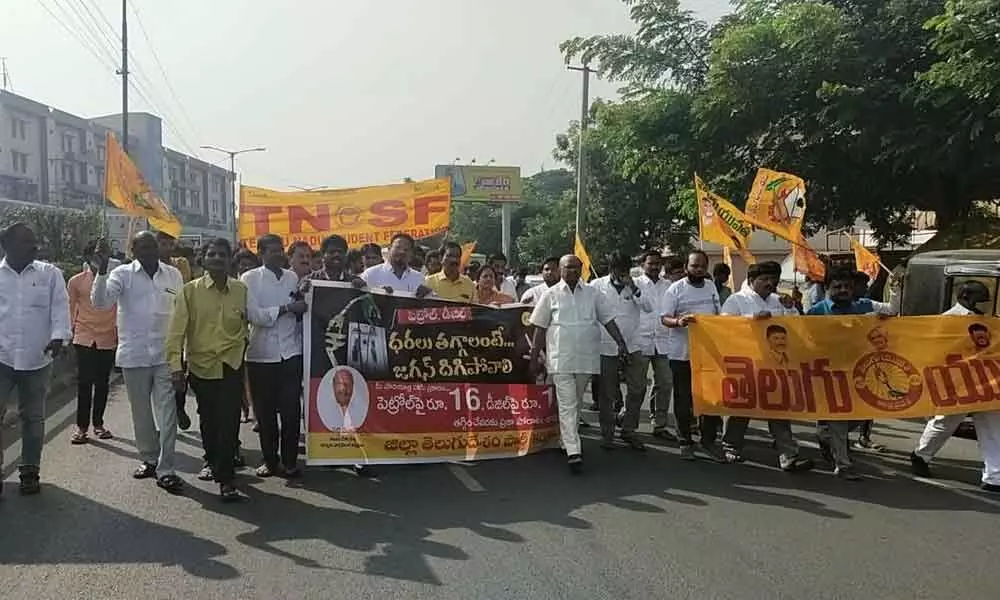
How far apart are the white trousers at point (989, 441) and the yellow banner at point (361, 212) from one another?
8364 mm

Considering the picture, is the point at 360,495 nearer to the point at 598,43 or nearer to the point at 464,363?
the point at 464,363

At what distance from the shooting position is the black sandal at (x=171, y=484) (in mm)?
6113

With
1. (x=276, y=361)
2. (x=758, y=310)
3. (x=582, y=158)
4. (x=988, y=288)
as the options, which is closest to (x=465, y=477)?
(x=276, y=361)

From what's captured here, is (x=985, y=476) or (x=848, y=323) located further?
(x=848, y=323)

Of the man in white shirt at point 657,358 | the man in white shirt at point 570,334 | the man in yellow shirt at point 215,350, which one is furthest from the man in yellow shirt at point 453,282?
the man in yellow shirt at point 215,350

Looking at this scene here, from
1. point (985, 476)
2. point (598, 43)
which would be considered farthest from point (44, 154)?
point (985, 476)

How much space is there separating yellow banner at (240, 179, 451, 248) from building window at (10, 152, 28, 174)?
5071 cm

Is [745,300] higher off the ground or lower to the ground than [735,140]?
lower

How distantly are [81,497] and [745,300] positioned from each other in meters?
5.32

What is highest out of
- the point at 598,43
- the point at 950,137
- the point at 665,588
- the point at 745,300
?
the point at 598,43

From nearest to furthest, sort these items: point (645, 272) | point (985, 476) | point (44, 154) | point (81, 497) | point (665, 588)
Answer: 1. point (665, 588)
2. point (81, 497)
3. point (985, 476)
4. point (645, 272)
5. point (44, 154)

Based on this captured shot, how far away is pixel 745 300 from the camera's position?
7.45 m

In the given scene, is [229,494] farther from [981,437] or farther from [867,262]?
[867,262]

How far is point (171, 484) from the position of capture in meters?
6.12
